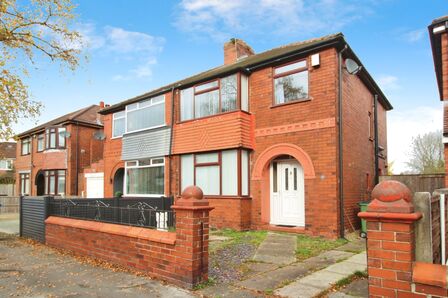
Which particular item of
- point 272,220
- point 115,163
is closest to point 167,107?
point 115,163

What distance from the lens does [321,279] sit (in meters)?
5.18

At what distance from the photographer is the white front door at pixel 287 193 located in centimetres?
1039

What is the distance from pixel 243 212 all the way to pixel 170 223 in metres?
5.55


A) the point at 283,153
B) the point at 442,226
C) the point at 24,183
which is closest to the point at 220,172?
the point at 283,153

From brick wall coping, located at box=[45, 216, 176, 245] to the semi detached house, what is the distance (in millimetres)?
4769

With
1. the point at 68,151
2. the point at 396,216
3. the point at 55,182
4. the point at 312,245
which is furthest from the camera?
the point at 55,182

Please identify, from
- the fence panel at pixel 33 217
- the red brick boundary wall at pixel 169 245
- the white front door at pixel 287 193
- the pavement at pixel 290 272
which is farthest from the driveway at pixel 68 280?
the white front door at pixel 287 193

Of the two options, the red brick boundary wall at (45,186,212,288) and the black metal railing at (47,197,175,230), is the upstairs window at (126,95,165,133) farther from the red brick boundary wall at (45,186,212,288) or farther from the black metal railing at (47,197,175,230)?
the red brick boundary wall at (45,186,212,288)

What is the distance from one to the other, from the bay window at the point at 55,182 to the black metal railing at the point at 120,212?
14514 millimetres

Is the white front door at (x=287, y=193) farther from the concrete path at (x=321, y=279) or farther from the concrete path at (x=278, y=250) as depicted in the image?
the concrete path at (x=321, y=279)

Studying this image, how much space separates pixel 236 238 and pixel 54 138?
61.8 ft

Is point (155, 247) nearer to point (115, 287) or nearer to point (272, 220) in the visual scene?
point (115, 287)

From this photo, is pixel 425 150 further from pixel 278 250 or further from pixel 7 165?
pixel 7 165

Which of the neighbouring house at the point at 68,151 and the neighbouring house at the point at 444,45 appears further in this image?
the neighbouring house at the point at 68,151
